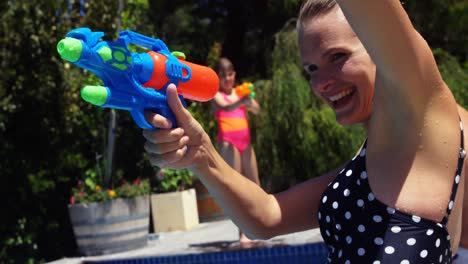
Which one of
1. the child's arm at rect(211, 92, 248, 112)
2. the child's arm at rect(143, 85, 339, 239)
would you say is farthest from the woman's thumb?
the child's arm at rect(211, 92, 248, 112)

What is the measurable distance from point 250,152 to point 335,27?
454cm

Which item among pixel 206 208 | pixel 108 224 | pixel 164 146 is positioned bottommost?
pixel 206 208

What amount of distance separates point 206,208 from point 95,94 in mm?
7147

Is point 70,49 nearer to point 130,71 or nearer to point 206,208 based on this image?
point 130,71

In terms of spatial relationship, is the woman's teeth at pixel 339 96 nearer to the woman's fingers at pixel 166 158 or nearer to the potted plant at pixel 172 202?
the woman's fingers at pixel 166 158

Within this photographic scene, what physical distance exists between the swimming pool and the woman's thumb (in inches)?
159

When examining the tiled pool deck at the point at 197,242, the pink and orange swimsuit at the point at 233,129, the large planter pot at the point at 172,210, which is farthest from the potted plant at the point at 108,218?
the pink and orange swimsuit at the point at 233,129

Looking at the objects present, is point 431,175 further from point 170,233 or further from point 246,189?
point 170,233

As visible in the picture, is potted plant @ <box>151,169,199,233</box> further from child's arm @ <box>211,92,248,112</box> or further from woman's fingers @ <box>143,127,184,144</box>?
woman's fingers @ <box>143,127,184,144</box>

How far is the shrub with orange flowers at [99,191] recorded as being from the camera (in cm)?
614

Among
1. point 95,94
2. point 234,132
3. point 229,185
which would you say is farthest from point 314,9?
point 234,132

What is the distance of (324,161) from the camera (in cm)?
766

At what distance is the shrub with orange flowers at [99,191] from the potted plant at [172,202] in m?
0.85

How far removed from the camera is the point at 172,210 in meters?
7.39
